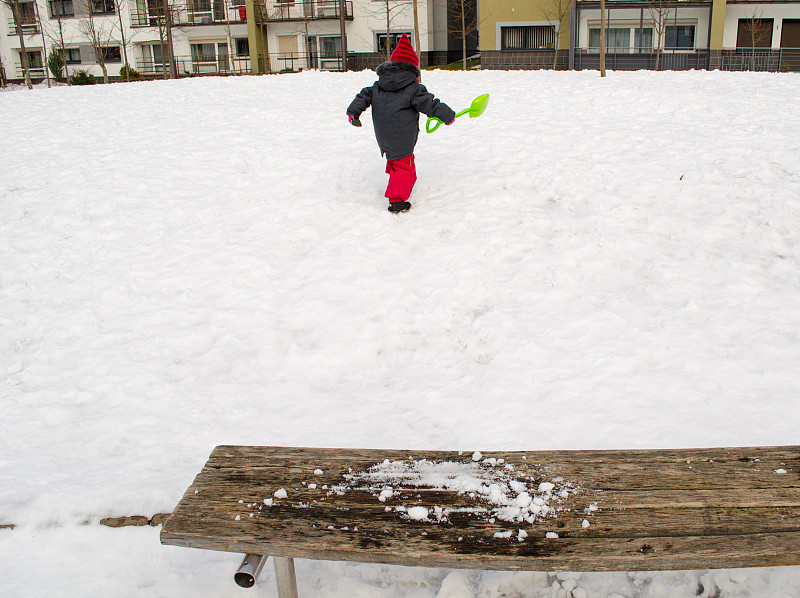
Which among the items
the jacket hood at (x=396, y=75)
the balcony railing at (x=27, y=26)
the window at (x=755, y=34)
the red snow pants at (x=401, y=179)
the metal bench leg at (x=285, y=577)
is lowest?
the metal bench leg at (x=285, y=577)

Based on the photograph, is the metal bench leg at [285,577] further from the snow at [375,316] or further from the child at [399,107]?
the child at [399,107]

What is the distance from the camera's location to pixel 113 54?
34.1 m

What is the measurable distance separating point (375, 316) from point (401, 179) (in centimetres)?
195

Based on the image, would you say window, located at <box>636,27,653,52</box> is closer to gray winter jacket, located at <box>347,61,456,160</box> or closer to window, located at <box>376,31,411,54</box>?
window, located at <box>376,31,411,54</box>

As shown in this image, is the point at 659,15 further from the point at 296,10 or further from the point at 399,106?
the point at 399,106

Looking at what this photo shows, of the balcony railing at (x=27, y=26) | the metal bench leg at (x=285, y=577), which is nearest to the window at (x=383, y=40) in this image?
the balcony railing at (x=27, y=26)

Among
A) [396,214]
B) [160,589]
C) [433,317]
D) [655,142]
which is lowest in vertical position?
[160,589]

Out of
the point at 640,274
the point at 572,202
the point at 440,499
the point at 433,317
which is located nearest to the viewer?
the point at 440,499

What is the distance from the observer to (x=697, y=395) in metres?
3.50

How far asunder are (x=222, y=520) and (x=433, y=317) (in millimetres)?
2583

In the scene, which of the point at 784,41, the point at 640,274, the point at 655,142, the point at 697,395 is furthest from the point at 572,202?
the point at 784,41

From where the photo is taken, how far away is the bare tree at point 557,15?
2400 cm

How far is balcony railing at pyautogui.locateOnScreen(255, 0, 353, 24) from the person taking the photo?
28.7m

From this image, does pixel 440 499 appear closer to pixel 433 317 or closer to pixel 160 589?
pixel 160 589
